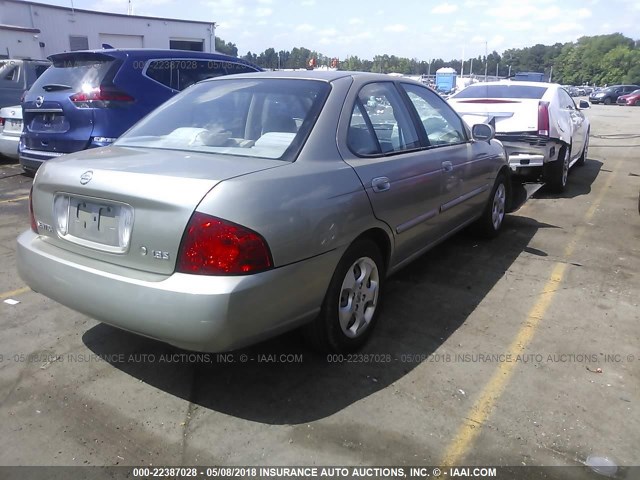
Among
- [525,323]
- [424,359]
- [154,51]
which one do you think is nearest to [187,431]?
[424,359]

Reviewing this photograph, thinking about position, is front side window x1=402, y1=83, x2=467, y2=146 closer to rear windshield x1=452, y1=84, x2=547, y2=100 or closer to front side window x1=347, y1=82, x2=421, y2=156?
front side window x1=347, y1=82, x2=421, y2=156

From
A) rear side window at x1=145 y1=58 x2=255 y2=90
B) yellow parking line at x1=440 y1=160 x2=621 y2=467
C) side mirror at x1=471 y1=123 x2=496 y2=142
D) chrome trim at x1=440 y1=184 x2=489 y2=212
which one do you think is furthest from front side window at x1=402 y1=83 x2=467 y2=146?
rear side window at x1=145 y1=58 x2=255 y2=90

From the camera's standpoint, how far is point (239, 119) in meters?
3.27

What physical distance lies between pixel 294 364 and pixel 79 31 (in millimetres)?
24157

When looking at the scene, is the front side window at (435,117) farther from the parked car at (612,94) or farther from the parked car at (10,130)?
the parked car at (612,94)

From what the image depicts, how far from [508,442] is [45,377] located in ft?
8.09

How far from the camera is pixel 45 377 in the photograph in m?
2.95

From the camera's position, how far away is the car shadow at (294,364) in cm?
277

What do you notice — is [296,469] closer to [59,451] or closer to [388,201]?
[59,451]

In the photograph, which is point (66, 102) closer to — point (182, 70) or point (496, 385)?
point (182, 70)

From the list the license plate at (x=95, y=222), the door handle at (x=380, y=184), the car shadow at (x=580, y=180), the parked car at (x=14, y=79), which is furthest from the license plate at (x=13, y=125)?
the car shadow at (x=580, y=180)

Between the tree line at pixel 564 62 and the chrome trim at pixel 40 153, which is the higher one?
the tree line at pixel 564 62

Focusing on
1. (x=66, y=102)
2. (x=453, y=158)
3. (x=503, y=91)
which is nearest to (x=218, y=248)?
(x=453, y=158)

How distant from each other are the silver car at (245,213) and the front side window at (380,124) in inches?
0.5
